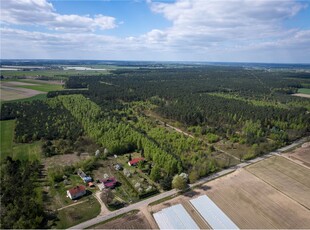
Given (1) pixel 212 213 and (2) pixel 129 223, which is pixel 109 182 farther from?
(1) pixel 212 213

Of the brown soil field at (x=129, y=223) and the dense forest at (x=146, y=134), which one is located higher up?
the dense forest at (x=146, y=134)

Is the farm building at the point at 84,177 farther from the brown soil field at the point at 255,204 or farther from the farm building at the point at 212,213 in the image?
the brown soil field at the point at 255,204

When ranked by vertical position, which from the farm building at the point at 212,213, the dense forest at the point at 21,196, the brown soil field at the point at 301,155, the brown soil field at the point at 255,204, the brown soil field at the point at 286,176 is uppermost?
the dense forest at the point at 21,196

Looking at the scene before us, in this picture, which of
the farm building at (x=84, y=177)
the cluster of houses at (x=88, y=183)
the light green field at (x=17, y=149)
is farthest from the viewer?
the light green field at (x=17, y=149)

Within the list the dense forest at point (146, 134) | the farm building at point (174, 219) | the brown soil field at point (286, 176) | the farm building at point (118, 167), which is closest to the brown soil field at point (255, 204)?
the brown soil field at point (286, 176)

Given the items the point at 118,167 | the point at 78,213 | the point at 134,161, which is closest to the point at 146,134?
the point at 134,161

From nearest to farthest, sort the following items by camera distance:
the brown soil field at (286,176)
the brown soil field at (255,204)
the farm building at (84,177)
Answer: the brown soil field at (255,204) → the brown soil field at (286,176) → the farm building at (84,177)

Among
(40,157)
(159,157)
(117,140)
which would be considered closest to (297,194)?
(159,157)
